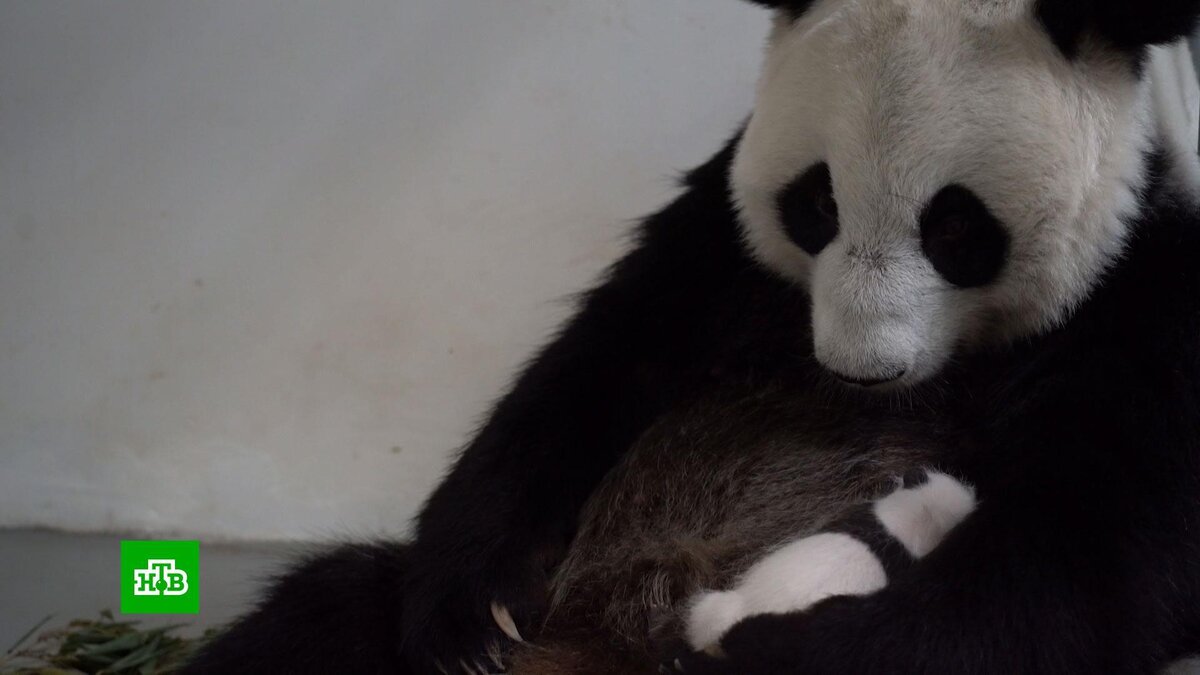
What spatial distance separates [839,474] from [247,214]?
5.48 ft

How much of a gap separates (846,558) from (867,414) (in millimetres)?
419

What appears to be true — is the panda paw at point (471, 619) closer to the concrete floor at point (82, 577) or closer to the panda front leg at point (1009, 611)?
the panda front leg at point (1009, 611)

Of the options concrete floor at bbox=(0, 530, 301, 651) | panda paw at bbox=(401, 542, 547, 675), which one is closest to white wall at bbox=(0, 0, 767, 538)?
concrete floor at bbox=(0, 530, 301, 651)

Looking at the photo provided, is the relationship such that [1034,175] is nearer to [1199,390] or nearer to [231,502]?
[1199,390]

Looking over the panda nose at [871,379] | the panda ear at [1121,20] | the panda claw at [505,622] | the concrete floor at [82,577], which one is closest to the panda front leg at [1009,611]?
the panda nose at [871,379]

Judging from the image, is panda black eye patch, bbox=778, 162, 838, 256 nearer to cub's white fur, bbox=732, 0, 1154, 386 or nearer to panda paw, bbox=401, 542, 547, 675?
cub's white fur, bbox=732, 0, 1154, 386

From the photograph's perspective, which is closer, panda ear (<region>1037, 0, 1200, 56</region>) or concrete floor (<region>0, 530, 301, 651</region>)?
panda ear (<region>1037, 0, 1200, 56</region>)

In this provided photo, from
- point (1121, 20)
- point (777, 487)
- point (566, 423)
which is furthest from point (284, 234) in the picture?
point (1121, 20)

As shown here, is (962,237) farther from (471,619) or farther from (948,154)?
(471,619)

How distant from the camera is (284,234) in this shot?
284cm

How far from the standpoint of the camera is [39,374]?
288cm

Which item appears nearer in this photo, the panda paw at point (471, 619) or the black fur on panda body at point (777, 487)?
the black fur on panda body at point (777, 487)

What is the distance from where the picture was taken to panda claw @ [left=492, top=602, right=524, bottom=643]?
1.74m

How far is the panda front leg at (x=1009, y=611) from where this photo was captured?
1.32 meters
